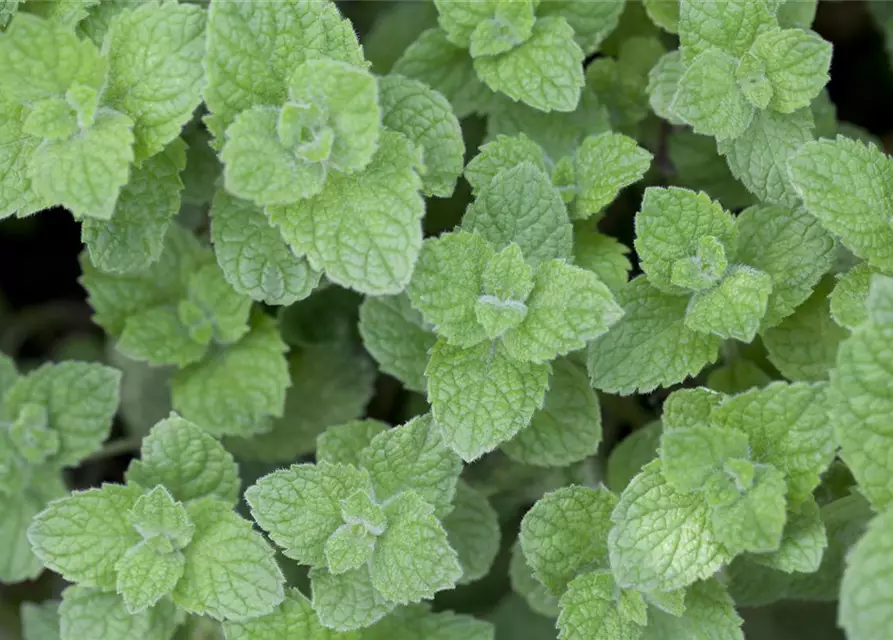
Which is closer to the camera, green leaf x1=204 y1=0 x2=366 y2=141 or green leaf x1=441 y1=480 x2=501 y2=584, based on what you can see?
green leaf x1=204 y1=0 x2=366 y2=141

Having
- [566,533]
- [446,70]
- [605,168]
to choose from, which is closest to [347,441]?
[566,533]

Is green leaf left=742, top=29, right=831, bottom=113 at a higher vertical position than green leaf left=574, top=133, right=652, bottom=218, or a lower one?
higher

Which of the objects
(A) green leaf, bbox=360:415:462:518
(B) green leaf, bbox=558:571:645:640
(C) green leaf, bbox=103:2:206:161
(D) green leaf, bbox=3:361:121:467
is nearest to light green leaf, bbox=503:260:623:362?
(A) green leaf, bbox=360:415:462:518

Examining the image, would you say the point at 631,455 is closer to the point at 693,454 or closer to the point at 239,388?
Result: the point at 693,454

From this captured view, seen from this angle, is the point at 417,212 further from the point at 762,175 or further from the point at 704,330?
the point at 762,175

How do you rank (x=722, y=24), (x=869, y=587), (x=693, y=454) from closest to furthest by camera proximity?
(x=869, y=587) < (x=693, y=454) < (x=722, y=24)

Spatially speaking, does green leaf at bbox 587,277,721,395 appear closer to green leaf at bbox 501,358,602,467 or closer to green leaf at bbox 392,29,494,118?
green leaf at bbox 501,358,602,467

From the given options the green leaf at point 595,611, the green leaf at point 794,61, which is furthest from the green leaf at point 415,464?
the green leaf at point 794,61
